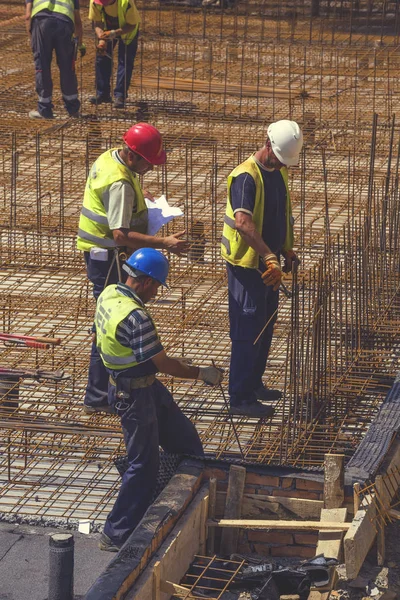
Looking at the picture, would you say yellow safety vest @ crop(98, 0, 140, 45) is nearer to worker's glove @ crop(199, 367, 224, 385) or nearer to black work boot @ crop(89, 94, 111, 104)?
black work boot @ crop(89, 94, 111, 104)

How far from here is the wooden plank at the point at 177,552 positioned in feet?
17.6

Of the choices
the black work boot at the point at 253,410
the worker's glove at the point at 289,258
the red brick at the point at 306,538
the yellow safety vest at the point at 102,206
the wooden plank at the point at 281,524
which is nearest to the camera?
the wooden plank at the point at 281,524

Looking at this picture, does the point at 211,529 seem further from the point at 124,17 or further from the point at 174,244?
the point at 124,17

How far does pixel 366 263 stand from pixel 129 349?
3.13 meters

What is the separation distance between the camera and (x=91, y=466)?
7.02 meters

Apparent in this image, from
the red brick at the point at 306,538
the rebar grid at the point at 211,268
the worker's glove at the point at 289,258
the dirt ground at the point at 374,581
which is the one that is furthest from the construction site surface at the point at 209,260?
the dirt ground at the point at 374,581

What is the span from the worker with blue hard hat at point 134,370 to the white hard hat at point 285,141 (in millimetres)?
1261

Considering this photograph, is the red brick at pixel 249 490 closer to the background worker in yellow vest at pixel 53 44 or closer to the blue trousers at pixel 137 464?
the blue trousers at pixel 137 464

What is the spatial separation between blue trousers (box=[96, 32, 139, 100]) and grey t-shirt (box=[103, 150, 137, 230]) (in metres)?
7.49

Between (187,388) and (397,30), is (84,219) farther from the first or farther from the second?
(397,30)

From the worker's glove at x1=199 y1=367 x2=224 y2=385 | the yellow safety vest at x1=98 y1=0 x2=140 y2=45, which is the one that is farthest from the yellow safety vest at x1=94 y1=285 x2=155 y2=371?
the yellow safety vest at x1=98 y1=0 x2=140 y2=45

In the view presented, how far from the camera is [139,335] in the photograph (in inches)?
232

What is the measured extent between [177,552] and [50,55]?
9260mm

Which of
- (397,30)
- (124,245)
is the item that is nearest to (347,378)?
(124,245)
